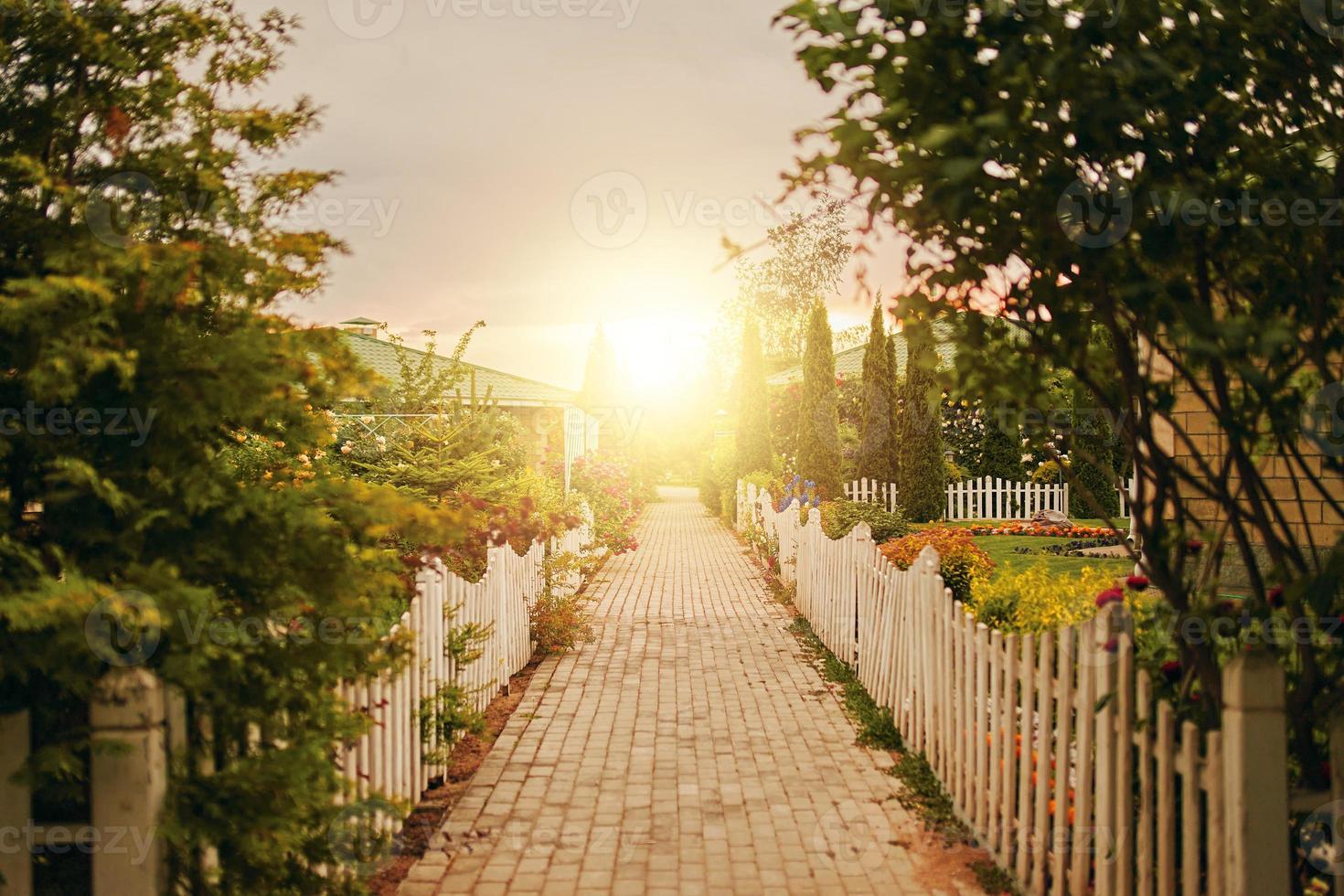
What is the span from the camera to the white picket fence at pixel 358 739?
275cm

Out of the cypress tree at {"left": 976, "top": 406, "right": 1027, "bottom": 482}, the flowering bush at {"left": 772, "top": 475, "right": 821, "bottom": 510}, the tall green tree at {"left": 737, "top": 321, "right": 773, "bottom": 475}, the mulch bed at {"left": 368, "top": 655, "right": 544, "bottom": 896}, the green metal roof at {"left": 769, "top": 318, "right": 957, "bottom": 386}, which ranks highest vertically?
the green metal roof at {"left": 769, "top": 318, "right": 957, "bottom": 386}

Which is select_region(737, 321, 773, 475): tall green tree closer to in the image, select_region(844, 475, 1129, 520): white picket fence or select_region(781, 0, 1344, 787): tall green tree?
select_region(844, 475, 1129, 520): white picket fence

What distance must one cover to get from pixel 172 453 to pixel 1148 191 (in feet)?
10.3

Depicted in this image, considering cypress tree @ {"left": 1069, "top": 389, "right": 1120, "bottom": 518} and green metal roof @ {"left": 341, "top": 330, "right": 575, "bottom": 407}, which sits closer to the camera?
cypress tree @ {"left": 1069, "top": 389, "right": 1120, "bottom": 518}

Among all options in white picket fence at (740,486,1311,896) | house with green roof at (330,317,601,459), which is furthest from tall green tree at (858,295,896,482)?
white picket fence at (740,486,1311,896)

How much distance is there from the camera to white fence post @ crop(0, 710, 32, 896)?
275 cm

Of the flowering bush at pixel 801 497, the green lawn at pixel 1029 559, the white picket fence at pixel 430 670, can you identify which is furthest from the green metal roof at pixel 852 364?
the white picket fence at pixel 430 670

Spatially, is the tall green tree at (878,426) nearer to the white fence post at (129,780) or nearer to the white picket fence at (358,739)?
the white picket fence at (358,739)

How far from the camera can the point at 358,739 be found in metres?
4.03

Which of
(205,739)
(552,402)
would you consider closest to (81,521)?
(205,739)

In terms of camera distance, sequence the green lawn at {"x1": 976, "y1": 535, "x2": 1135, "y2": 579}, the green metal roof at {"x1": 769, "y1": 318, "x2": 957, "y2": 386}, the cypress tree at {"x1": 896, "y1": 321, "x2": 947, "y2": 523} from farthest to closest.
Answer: the green metal roof at {"x1": 769, "y1": 318, "x2": 957, "y2": 386}
the cypress tree at {"x1": 896, "y1": 321, "x2": 947, "y2": 523}
the green lawn at {"x1": 976, "y1": 535, "x2": 1135, "y2": 579}

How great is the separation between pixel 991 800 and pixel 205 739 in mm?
3319

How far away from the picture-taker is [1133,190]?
10.1 ft

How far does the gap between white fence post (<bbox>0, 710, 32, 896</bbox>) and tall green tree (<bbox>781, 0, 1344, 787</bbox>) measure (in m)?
2.92
